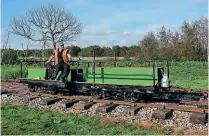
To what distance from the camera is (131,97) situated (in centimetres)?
1061

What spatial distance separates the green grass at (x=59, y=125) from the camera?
706cm

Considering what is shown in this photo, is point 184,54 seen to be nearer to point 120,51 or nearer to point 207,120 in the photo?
point 120,51

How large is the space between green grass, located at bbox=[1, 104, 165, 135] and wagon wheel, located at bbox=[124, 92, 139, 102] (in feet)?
7.38

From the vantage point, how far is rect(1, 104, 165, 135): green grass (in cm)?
706

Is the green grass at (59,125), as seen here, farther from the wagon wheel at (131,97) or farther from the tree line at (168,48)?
the tree line at (168,48)

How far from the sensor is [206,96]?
11289mm

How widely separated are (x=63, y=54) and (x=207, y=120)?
6192mm

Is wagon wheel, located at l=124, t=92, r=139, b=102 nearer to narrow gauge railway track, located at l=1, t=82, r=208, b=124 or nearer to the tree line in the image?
narrow gauge railway track, located at l=1, t=82, r=208, b=124

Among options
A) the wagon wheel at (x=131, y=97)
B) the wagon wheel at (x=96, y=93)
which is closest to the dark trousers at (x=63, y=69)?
the wagon wheel at (x=96, y=93)

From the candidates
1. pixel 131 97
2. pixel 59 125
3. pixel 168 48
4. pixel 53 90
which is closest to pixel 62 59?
pixel 53 90

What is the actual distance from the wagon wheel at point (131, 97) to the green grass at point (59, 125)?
225 cm

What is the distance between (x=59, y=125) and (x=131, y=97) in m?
3.51

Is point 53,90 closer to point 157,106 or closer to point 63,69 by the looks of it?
point 63,69

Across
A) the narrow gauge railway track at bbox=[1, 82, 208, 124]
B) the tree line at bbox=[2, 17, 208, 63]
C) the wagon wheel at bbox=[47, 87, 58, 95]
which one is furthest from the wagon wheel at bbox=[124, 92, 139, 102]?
the tree line at bbox=[2, 17, 208, 63]
